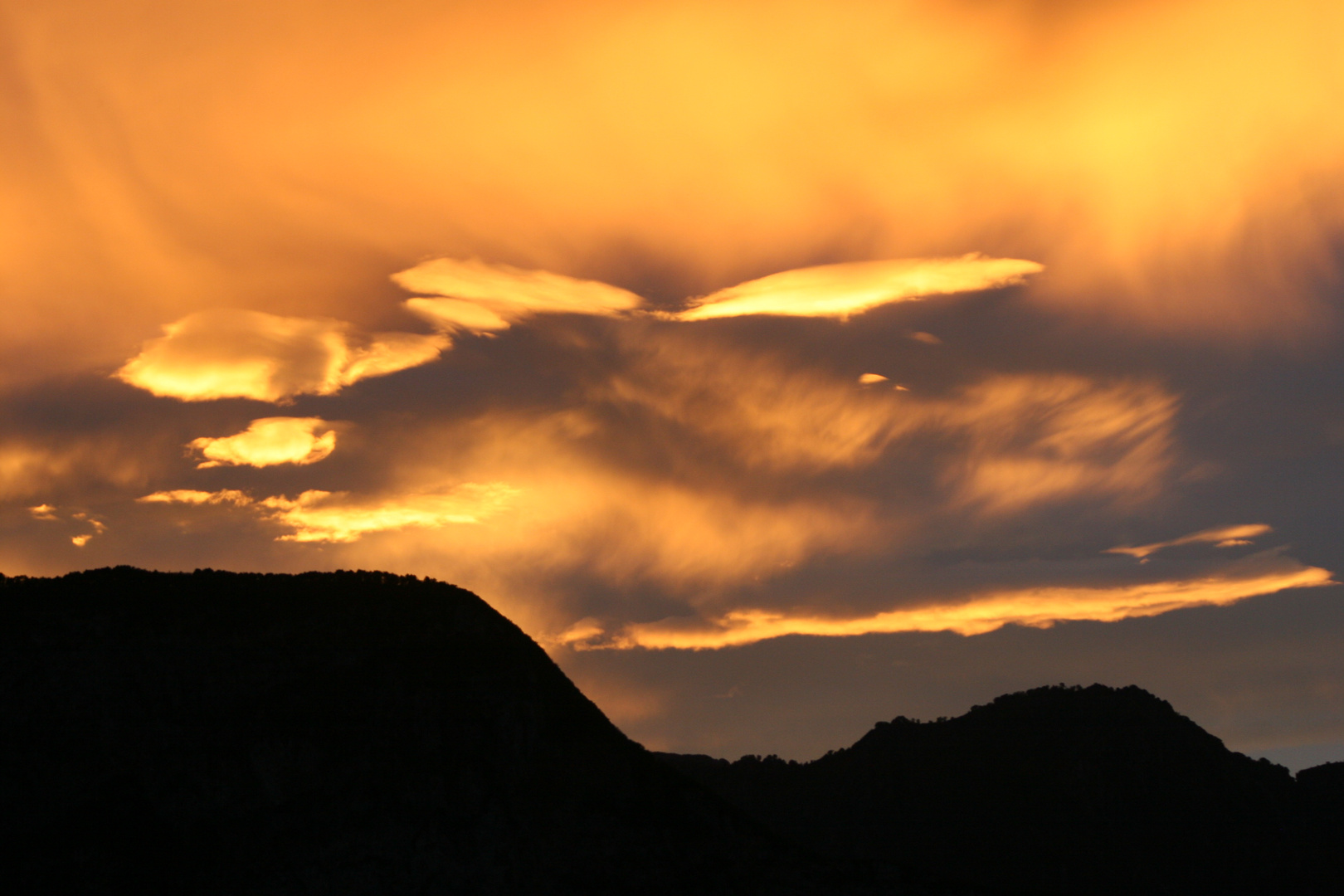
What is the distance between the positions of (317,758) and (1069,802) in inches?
5104

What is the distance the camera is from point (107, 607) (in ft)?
286

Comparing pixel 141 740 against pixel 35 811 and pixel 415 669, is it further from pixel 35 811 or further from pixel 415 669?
pixel 415 669

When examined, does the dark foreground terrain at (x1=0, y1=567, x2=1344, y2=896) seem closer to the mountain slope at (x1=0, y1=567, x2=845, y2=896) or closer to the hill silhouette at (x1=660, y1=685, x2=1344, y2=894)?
the mountain slope at (x1=0, y1=567, x2=845, y2=896)

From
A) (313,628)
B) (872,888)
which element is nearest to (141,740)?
(313,628)

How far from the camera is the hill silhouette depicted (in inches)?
6486

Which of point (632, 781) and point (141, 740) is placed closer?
point (141, 740)

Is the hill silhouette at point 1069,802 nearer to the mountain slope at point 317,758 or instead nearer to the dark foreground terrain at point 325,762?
the dark foreground terrain at point 325,762

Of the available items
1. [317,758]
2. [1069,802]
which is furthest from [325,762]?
[1069,802]

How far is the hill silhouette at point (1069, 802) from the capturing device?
164750 mm

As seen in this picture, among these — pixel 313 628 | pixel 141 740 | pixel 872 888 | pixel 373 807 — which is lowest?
pixel 872 888

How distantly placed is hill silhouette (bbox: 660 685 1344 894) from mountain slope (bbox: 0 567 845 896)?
277 feet

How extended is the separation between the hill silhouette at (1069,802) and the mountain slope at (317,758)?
84520 mm

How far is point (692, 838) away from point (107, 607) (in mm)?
48701

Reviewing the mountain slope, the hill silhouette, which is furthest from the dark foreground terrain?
the hill silhouette
